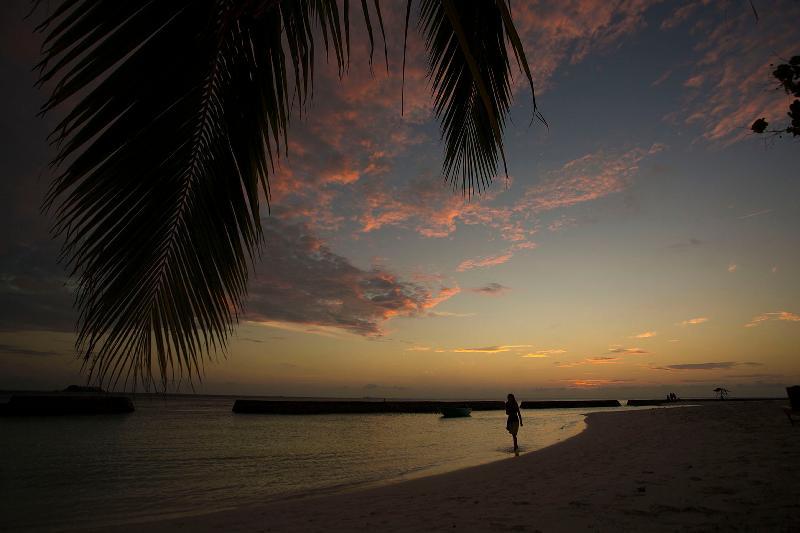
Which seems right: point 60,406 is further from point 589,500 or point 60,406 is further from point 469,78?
point 469,78

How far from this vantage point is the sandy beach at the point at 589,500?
4496 millimetres

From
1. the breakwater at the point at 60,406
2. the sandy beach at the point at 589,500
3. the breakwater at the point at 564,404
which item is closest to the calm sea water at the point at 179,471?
the sandy beach at the point at 589,500

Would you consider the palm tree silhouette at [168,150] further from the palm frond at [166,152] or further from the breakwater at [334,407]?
the breakwater at [334,407]

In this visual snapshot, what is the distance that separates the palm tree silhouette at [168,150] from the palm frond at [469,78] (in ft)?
4.09

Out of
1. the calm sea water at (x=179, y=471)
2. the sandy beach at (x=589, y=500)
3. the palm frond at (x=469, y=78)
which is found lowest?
the calm sea water at (x=179, y=471)

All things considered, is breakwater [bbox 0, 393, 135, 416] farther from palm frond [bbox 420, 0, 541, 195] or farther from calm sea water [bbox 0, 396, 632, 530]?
palm frond [bbox 420, 0, 541, 195]

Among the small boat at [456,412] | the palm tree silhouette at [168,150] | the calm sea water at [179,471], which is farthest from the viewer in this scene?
the small boat at [456,412]

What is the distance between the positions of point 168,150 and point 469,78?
2065 mm

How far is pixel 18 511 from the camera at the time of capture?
9.70 m

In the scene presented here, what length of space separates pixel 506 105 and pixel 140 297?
2572 millimetres

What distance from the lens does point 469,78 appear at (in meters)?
2.82

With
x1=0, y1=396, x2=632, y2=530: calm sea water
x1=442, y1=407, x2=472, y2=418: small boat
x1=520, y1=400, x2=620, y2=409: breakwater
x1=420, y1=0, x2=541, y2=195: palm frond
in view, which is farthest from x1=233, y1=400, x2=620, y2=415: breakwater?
x1=420, y1=0, x2=541, y2=195: palm frond

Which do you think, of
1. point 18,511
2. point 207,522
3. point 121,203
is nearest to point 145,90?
point 121,203

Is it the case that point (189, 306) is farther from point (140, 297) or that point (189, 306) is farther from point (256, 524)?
point (256, 524)
